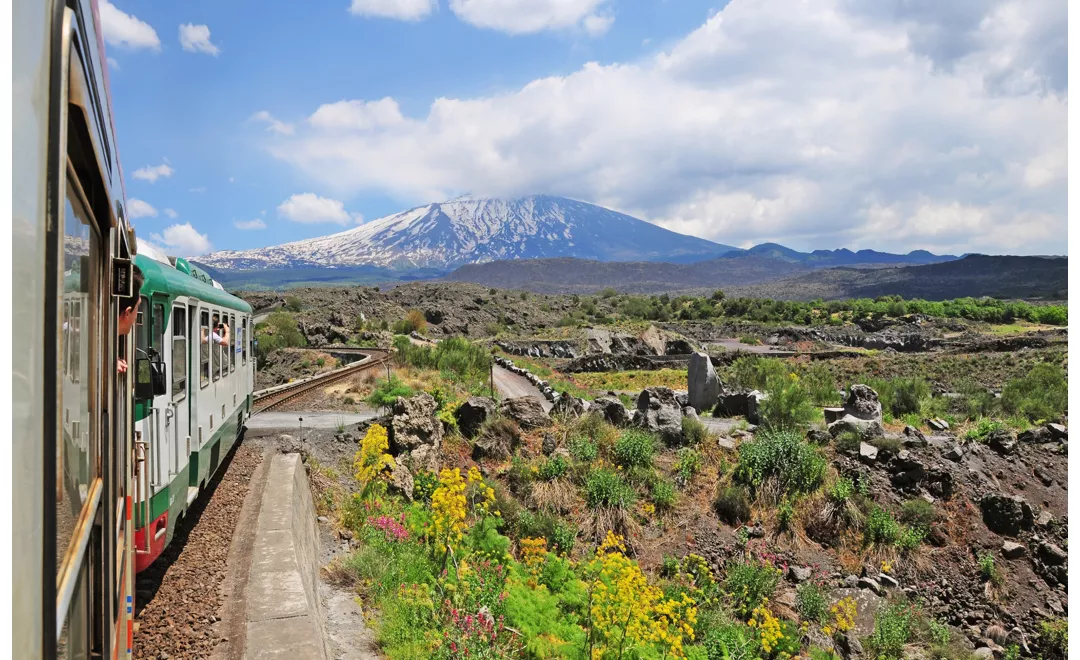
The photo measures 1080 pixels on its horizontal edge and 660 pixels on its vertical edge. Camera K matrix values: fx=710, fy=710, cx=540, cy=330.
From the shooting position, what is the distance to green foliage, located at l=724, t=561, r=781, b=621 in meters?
9.50

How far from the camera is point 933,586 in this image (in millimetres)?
10562

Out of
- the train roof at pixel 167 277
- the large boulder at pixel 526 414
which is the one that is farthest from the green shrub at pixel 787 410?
the train roof at pixel 167 277

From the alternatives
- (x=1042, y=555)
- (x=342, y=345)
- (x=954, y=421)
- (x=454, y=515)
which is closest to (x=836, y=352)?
(x=954, y=421)

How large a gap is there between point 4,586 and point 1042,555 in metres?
13.8

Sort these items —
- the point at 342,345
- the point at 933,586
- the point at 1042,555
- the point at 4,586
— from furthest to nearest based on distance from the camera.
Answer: the point at 342,345
the point at 1042,555
the point at 933,586
the point at 4,586

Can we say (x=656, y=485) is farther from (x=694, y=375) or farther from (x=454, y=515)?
(x=694, y=375)

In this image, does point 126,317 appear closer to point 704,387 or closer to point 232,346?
point 232,346

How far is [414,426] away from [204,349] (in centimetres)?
552

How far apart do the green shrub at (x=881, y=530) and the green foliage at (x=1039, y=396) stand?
36.3 ft

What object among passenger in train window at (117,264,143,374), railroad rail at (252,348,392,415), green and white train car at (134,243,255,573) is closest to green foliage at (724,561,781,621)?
green and white train car at (134,243,255,573)

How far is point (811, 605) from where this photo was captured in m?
9.41

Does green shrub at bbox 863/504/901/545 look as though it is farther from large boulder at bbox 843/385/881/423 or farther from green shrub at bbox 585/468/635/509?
large boulder at bbox 843/385/881/423

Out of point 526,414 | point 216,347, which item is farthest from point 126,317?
point 526,414

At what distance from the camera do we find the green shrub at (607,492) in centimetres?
1168
